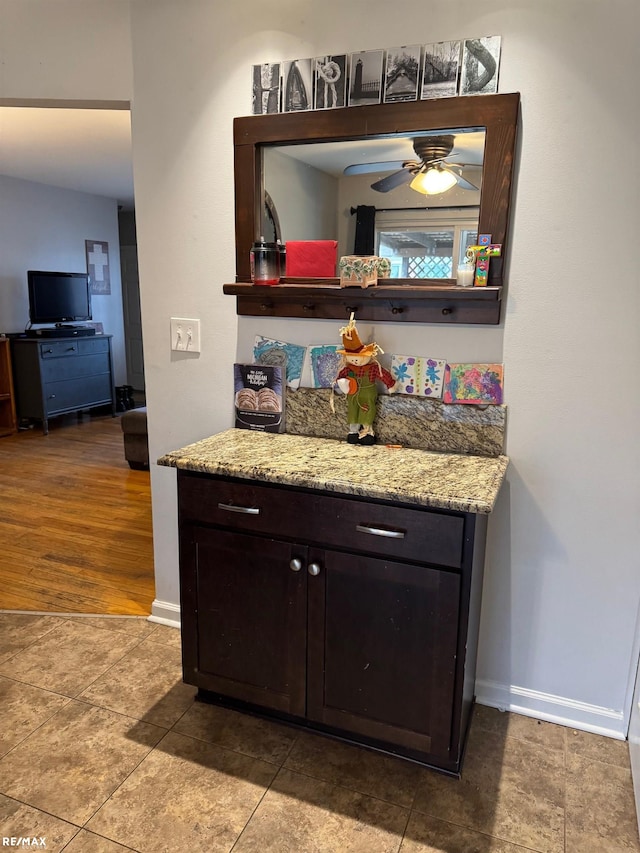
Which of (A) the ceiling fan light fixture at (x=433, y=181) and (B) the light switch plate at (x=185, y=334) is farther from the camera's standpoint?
(B) the light switch plate at (x=185, y=334)

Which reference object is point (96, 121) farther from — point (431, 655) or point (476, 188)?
point (431, 655)

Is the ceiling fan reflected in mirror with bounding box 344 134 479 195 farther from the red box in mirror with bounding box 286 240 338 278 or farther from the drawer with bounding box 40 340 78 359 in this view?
the drawer with bounding box 40 340 78 359

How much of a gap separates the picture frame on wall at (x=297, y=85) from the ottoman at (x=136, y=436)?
284cm

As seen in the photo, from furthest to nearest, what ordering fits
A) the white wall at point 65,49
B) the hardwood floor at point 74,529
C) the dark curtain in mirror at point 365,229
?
the hardwood floor at point 74,529, the white wall at point 65,49, the dark curtain in mirror at point 365,229

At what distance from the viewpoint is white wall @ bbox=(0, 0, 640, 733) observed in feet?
5.32

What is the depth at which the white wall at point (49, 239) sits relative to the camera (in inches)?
226

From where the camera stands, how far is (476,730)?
189 centimetres

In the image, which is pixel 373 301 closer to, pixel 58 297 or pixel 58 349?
pixel 58 349

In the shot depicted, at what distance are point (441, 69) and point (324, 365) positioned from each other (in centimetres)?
93

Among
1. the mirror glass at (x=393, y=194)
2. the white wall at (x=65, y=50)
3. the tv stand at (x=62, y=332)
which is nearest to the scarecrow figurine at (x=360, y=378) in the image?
the mirror glass at (x=393, y=194)

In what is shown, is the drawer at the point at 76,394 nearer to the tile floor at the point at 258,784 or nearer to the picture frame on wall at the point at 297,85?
the tile floor at the point at 258,784

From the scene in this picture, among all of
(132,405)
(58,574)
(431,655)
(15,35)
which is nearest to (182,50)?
(15,35)

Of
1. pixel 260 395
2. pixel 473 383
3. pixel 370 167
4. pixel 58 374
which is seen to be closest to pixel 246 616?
pixel 260 395

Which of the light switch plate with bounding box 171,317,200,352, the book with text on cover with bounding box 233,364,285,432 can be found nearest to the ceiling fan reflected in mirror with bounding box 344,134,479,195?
the book with text on cover with bounding box 233,364,285,432
